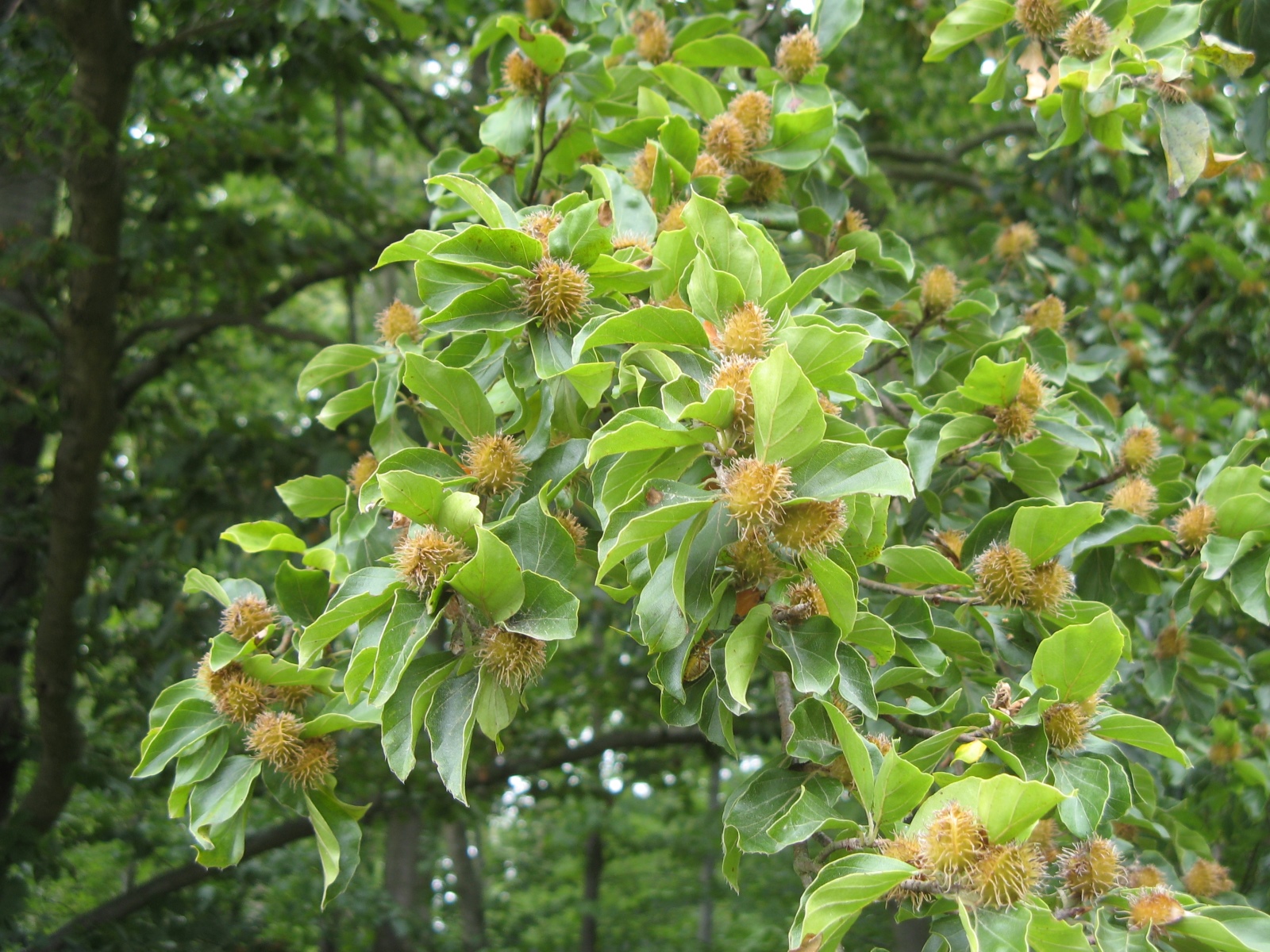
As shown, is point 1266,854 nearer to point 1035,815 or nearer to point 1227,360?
point 1227,360

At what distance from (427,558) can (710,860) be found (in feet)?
21.7

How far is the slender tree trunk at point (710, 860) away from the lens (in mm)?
6715

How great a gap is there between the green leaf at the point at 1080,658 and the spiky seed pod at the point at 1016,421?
578 millimetres

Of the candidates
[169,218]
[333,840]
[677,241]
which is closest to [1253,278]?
[677,241]

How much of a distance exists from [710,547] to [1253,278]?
3.67 metres

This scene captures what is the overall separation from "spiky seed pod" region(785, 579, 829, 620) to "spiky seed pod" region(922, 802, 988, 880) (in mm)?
338

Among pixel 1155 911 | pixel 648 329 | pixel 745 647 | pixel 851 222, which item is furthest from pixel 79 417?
pixel 1155 911

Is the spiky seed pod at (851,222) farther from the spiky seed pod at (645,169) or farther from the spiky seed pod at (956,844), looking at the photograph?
the spiky seed pod at (956,844)

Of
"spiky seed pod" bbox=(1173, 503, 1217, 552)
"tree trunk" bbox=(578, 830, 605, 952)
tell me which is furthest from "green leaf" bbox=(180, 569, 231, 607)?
"tree trunk" bbox=(578, 830, 605, 952)

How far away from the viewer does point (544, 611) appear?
1526 mm

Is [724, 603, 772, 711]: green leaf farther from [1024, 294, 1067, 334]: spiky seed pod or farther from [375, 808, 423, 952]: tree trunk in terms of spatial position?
[375, 808, 423, 952]: tree trunk

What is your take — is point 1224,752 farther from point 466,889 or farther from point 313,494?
point 466,889

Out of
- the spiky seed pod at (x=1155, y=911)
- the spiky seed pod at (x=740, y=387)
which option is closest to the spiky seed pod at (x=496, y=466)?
the spiky seed pod at (x=740, y=387)

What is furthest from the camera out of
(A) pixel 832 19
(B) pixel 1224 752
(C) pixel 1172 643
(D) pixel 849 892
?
(B) pixel 1224 752
